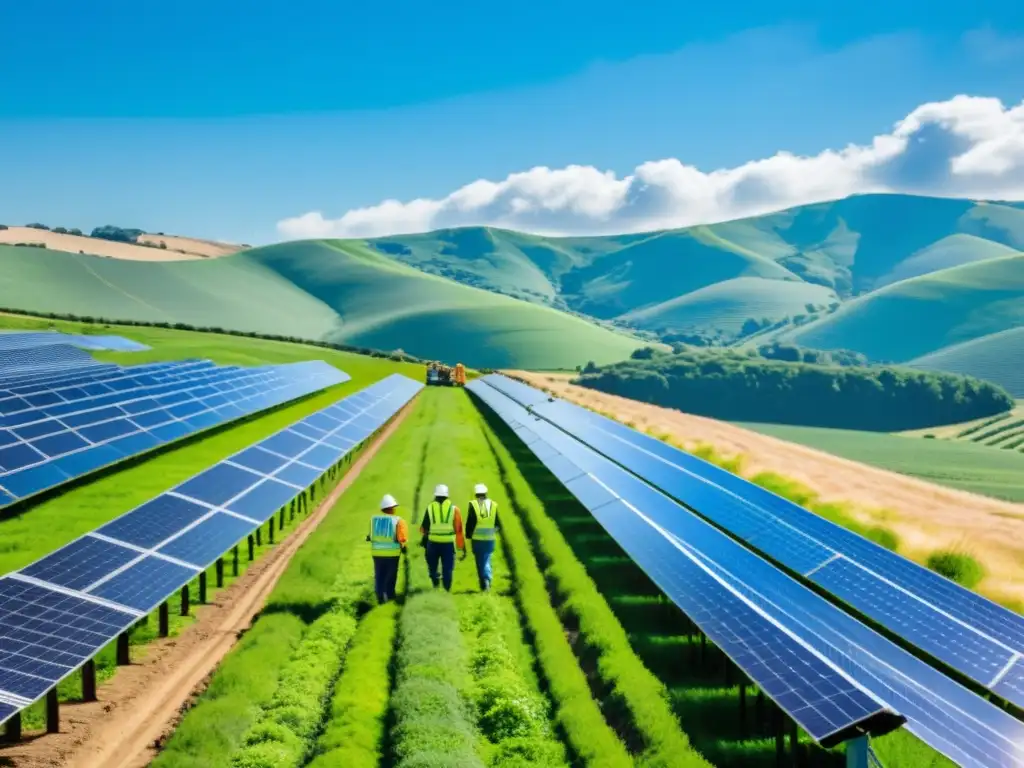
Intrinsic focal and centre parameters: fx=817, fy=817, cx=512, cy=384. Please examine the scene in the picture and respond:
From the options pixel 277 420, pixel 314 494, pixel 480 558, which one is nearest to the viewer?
pixel 480 558

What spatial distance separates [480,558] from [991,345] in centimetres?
21251

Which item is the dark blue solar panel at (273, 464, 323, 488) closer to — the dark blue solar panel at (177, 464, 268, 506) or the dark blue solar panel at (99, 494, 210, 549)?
the dark blue solar panel at (177, 464, 268, 506)

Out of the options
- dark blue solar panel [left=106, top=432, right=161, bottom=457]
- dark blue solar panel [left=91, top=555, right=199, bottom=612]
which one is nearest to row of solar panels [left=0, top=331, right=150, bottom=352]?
dark blue solar panel [left=106, top=432, right=161, bottom=457]

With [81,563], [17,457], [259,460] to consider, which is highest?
[259,460]

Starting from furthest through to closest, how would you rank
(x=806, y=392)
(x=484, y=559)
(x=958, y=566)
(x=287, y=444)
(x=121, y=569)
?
1. (x=806, y=392)
2. (x=287, y=444)
3. (x=958, y=566)
4. (x=484, y=559)
5. (x=121, y=569)

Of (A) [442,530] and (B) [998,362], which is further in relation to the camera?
(B) [998,362]

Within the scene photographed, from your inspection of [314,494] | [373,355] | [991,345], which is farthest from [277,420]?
[991,345]

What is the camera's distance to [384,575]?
54.7ft

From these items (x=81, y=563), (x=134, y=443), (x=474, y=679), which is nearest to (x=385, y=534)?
(x=474, y=679)

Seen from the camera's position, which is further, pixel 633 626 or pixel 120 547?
pixel 633 626

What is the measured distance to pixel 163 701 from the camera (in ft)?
41.4

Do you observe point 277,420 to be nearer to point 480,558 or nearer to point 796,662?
point 480,558

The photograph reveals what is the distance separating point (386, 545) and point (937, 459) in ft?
290

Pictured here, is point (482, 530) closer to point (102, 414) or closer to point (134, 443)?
point (134, 443)
